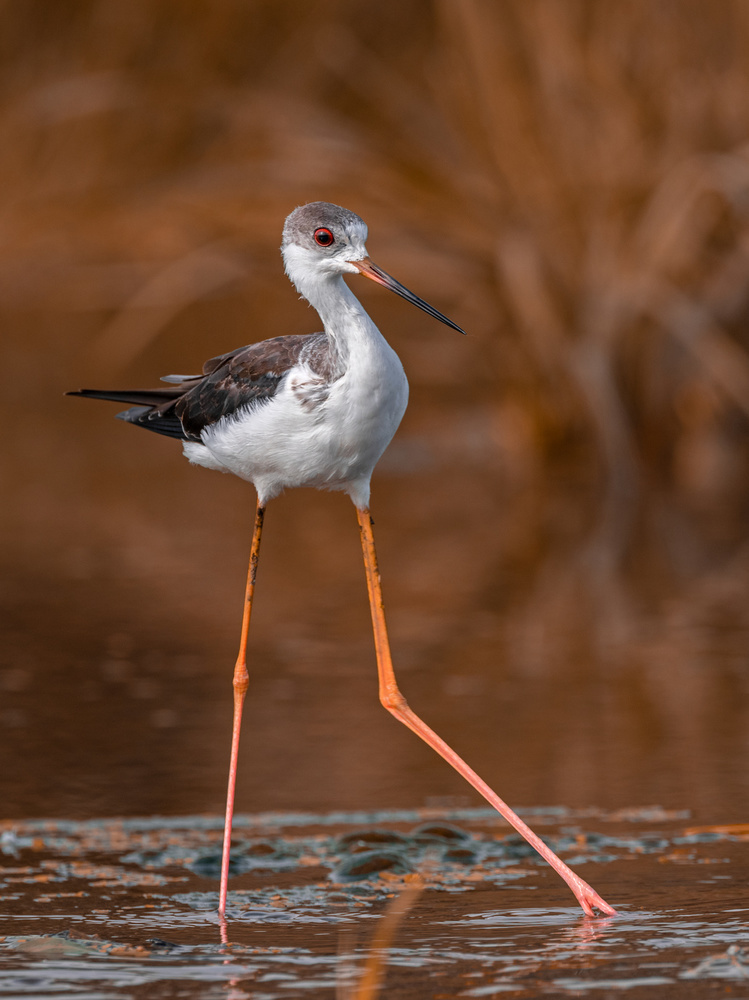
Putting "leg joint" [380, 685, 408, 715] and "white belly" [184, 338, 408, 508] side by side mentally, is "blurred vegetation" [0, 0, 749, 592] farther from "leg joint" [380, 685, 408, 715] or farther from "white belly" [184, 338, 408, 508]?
"white belly" [184, 338, 408, 508]

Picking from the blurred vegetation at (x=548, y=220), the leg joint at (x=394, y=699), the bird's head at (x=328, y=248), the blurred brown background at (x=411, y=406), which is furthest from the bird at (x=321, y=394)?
the blurred vegetation at (x=548, y=220)

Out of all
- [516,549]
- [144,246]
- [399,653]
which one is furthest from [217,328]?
[399,653]

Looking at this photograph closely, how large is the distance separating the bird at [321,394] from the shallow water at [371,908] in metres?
0.19

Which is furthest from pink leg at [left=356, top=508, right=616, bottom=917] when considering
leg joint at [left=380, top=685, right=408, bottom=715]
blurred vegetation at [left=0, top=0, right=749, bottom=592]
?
blurred vegetation at [left=0, top=0, right=749, bottom=592]

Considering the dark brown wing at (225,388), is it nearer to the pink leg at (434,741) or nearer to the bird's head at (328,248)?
the bird's head at (328,248)

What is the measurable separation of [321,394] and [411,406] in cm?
1190

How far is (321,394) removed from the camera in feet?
14.0

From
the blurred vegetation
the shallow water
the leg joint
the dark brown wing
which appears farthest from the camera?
the blurred vegetation

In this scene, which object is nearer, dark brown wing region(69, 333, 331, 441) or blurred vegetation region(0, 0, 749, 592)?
dark brown wing region(69, 333, 331, 441)

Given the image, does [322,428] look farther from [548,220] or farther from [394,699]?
[548,220]

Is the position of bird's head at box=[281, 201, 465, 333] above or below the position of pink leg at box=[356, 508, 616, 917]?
above

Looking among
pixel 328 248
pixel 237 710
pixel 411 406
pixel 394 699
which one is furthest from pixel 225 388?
pixel 411 406

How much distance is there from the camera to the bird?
4.25m

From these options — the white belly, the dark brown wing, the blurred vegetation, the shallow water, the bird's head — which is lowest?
the shallow water
